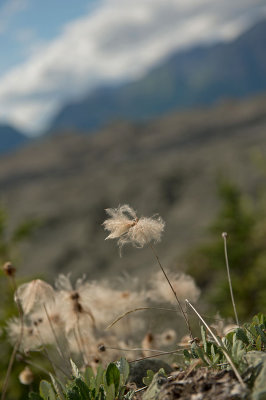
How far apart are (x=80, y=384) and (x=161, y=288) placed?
1.11 m

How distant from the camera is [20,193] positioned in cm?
8719

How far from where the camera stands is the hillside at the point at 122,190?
184ft

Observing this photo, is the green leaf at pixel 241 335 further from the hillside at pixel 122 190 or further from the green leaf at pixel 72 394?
the hillside at pixel 122 190

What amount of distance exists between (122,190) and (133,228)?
7313 centimetres

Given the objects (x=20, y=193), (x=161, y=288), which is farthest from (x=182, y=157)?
(x=161, y=288)

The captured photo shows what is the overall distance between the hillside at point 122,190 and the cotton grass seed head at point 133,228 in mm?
29855

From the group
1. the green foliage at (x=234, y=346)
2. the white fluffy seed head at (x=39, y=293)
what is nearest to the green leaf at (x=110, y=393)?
the green foliage at (x=234, y=346)

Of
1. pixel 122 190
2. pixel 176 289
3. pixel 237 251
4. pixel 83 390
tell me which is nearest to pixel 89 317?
pixel 176 289

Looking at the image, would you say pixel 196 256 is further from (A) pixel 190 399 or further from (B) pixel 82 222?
(B) pixel 82 222

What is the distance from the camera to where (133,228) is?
74.8 inches

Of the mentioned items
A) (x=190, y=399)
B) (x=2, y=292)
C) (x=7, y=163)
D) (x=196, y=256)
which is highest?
(x=7, y=163)

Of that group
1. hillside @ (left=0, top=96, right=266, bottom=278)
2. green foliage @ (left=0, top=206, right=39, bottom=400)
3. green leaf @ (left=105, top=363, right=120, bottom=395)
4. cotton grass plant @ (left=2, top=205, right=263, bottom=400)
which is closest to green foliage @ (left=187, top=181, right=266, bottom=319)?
green foliage @ (left=0, top=206, right=39, bottom=400)

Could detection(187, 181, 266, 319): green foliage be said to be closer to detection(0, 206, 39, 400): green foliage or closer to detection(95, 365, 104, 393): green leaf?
detection(0, 206, 39, 400): green foliage

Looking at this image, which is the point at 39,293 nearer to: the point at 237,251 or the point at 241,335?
the point at 241,335
